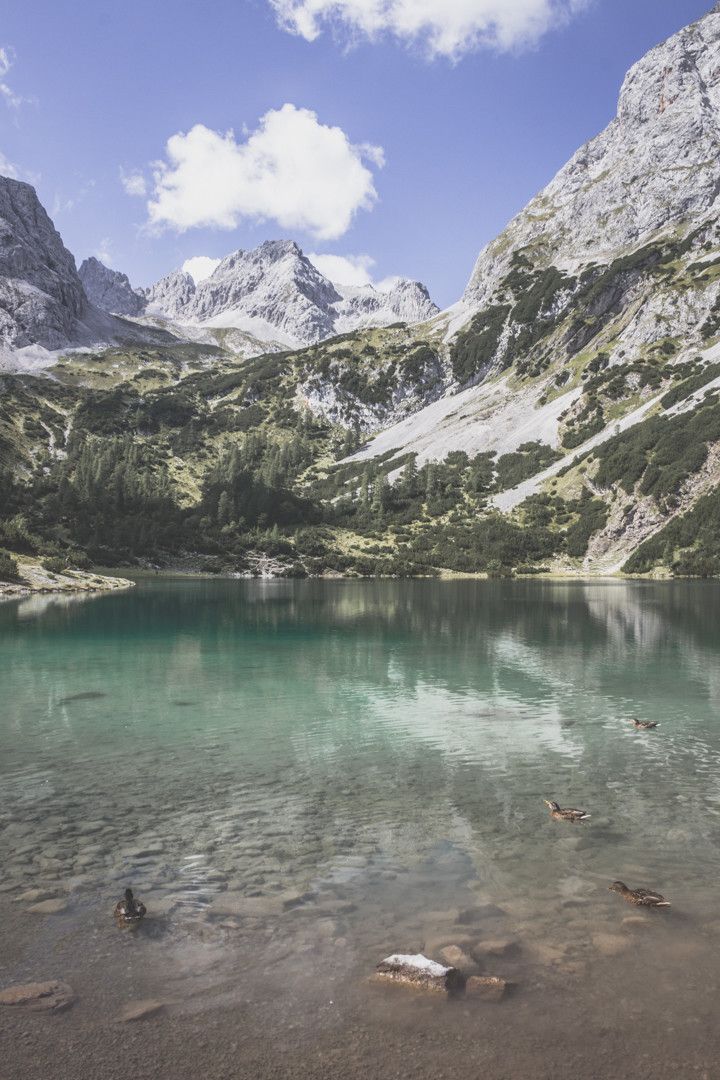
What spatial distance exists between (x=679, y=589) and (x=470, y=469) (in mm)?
90336

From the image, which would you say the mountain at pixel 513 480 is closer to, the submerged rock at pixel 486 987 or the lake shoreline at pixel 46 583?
the lake shoreline at pixel 46 583

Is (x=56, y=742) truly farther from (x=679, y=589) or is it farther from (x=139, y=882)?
(x=679, y=589)

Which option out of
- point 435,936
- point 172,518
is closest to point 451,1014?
point 435,936

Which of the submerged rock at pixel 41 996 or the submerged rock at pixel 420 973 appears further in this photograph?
the submerged rock at pixel 420 973

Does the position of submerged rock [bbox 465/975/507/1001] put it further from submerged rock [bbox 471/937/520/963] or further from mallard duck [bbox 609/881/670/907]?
mallard duck [bbox 609/881/670/907]

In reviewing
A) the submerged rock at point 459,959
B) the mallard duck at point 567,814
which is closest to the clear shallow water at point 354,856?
the submerged rock at point 459,959

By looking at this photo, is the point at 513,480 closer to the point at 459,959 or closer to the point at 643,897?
the point at 643,897

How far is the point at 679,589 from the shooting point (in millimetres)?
79750

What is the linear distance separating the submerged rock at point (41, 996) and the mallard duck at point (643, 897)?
7.03 m

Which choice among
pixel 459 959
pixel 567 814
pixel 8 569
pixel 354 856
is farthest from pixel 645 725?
pixel 8 569

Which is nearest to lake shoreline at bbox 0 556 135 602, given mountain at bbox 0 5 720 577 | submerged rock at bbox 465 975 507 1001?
mountain at bbox 0 5 720 577

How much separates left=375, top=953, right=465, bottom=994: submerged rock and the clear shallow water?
0.88ft

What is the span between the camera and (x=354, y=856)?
10.6 metres

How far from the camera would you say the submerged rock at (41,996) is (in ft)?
21.7
